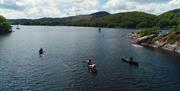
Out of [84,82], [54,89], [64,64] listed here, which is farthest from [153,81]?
[64,64]

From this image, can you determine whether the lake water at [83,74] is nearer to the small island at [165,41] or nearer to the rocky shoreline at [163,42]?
the rocky shoreline at [163,42]

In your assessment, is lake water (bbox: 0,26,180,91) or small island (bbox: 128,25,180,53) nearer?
lake water (bbox: 0,26,180,91)

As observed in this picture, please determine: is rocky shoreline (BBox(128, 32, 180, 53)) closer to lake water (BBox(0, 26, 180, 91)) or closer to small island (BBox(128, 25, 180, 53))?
small island (BBox(128, 25, 180, 53))

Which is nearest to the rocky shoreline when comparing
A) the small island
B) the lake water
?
the small island

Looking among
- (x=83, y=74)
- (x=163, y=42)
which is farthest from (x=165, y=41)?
(x=83, y=74)

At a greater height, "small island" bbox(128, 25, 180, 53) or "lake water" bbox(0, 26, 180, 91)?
"small island" bbox(128, 25, 180, 53)

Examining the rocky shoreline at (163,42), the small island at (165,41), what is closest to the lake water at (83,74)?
the rocky shoreline at (163,42)

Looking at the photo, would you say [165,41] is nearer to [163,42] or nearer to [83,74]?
[163,42]

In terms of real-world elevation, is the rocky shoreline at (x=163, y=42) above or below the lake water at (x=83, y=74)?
above

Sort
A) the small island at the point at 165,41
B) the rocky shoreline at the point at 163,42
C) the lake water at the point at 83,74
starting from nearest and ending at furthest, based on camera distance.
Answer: the lake water at the point at 83,74 → the rocky shoreline at the point at 163,42 → the small island at the point at 165,41

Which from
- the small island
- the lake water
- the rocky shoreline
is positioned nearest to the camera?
the lake water

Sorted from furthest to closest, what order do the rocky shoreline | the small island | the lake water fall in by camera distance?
the small island < the rocky shoreline < the lake water
